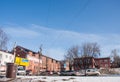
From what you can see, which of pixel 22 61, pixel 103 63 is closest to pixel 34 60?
pixel 22 61

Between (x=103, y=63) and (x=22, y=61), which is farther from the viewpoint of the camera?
(x=103, y=63)

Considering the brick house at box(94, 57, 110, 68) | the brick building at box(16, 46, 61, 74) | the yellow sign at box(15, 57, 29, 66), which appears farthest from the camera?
the brick house at box(94, 57, 110, 68)

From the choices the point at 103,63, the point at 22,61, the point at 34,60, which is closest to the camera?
the point at 22,61

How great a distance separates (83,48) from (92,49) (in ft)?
Answer: 14.9

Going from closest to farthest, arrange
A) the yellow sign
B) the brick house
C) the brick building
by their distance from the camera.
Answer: the yellow sign
the brick building
the brick house

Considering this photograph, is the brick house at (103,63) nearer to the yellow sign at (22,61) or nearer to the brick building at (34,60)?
the brick building at (34,60)

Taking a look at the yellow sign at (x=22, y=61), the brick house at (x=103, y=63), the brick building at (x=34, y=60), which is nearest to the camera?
the yellow sign at (x=22, y=61)

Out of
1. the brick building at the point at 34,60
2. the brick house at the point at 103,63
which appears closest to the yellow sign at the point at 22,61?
the brick building at the point at 34,60

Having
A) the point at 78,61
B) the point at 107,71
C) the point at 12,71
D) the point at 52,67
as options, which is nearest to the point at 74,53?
the point at 78,61

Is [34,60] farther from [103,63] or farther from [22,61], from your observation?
[103,63]

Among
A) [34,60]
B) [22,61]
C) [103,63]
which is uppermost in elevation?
[34,60]

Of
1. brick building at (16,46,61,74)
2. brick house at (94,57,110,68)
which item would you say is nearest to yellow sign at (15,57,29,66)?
brick building at (16,46,61,74)

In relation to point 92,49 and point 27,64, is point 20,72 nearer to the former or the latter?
point 27,64

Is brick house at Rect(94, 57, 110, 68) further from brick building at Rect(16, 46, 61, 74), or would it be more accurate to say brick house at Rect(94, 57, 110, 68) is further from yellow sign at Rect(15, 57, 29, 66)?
yellow sign at Rect(15, 57, 29, 66)
